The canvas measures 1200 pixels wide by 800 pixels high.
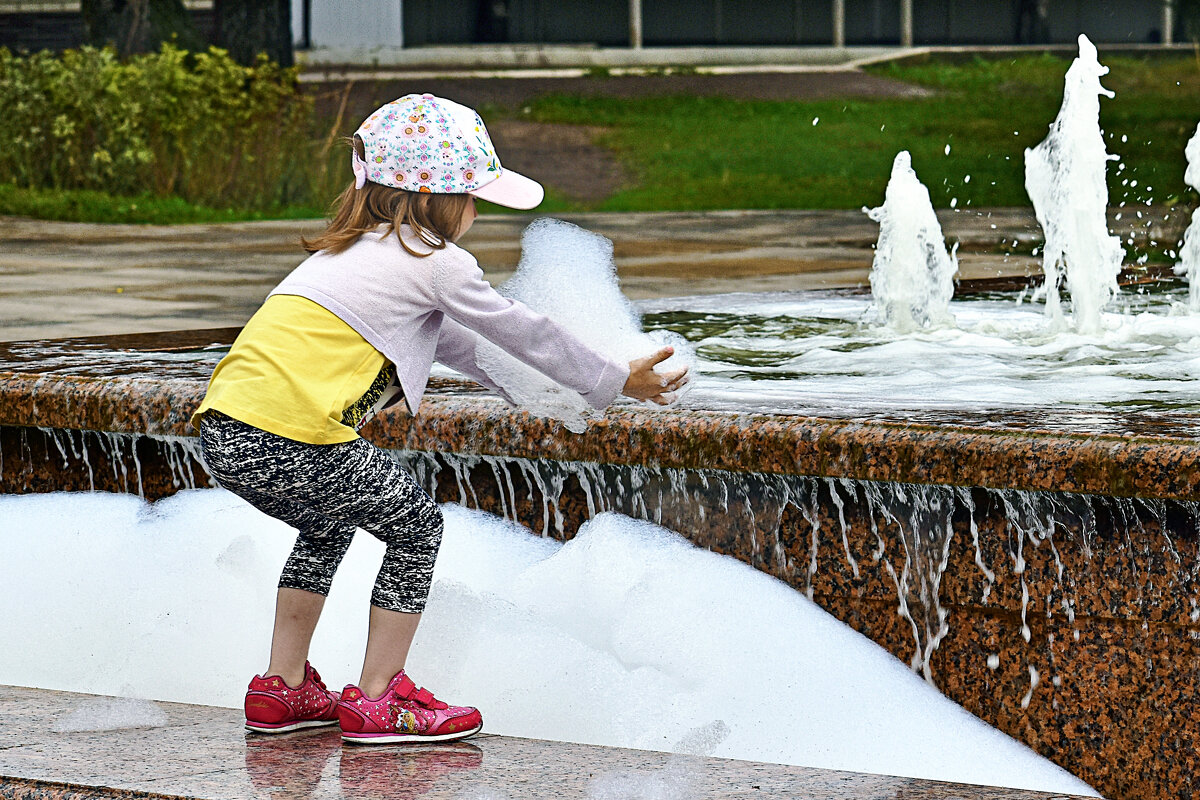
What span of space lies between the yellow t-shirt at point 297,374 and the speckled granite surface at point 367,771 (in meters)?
0.54

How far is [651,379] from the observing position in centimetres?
302

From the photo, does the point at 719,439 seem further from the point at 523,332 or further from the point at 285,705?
the point at 285,705

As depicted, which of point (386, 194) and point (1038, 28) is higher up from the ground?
point (1038, 28)

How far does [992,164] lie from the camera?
62.4 ft

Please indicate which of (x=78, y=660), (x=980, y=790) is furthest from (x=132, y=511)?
(x=980, y=790)

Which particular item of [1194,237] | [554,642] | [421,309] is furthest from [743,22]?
[421,309]

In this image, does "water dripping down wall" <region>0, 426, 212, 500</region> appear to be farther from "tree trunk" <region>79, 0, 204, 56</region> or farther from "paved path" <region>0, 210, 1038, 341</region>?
"tree trunk" <region>79, 0, 204, 56</region>

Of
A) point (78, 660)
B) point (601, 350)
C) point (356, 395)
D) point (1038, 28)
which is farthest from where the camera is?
point (1038, 28)

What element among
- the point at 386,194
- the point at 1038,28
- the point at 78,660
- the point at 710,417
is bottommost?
the point at 78,660

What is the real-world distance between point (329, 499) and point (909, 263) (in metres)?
3.93

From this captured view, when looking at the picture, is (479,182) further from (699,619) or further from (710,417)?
(699,619)

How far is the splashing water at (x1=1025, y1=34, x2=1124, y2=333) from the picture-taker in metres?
5.83

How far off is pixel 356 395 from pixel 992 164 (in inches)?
674

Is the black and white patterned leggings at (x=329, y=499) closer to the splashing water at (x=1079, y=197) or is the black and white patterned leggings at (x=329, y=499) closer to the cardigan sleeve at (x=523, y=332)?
the cardigan sleeve at (x=523, y=332)
